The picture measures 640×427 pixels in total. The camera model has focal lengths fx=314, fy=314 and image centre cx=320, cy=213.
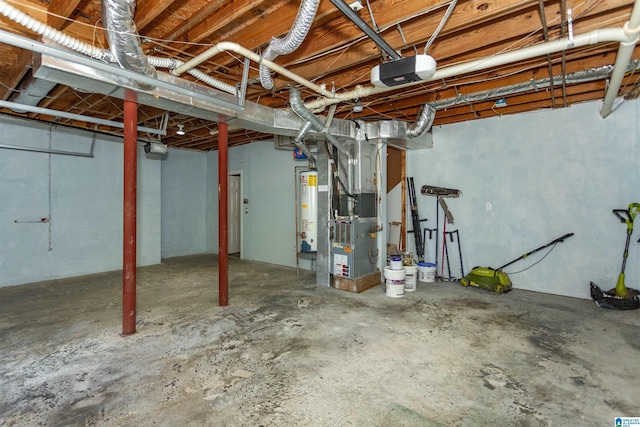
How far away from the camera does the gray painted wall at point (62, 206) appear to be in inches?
182

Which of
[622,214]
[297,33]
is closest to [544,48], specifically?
[297,33]

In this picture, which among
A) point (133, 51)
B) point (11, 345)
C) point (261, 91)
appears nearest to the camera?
point (133, 51)

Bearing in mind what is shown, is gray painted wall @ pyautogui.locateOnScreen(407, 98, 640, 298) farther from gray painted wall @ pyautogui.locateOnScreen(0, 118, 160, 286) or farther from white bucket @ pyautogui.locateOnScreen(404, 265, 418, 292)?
gray painted wall @ pyautogui.locateOnScreen(0, 118, 160, 286)

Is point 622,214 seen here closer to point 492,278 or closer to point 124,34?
point 492,278

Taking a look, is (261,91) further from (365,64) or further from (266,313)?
(266,313)

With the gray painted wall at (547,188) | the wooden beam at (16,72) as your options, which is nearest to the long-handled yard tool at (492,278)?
the gray painted wall at (547,188)

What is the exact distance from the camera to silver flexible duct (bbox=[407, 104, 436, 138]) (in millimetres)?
4020

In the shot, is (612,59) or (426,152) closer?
(612,59)

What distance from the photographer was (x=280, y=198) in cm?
618

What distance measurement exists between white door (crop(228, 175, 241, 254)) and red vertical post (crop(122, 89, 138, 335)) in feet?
14.6

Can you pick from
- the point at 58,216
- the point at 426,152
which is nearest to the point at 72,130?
the point at 58,216

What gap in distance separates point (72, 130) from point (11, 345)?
3.82 meters

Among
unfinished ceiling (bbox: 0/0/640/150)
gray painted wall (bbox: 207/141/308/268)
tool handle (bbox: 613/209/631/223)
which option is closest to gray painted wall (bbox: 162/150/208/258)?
gray painted wall (bbox: 207/141/308/268)

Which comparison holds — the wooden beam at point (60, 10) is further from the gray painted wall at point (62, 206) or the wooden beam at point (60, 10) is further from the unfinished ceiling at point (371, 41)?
the gray painted wall at point (62, 206)
